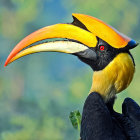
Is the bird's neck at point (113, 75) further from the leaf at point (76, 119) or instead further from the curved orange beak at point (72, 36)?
the leaf at point (76, 119)

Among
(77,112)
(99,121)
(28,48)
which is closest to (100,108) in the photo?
(99,121)

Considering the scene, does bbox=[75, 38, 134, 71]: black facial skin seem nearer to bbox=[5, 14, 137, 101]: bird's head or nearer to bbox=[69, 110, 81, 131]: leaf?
bbox=[5, 14, 137, 101]: bird's head

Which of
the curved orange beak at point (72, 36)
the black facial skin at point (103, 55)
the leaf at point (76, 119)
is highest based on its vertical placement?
the curved orange beak at point (72, 36)

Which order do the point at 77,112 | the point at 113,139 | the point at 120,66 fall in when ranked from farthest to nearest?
the point at 77,112 → the point at 120,66 → the point at 113,139

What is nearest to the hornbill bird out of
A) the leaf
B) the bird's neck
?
the bird's neck

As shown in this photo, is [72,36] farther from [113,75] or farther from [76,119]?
[76,119]

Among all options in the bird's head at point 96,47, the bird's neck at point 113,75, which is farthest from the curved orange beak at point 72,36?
the bird's neck at point 113,75

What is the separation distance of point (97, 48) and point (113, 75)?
207 millimetres

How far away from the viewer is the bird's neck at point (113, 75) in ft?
→ 8.35

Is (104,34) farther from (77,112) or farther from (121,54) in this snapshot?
(77,112)

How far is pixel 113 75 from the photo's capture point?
255 cm

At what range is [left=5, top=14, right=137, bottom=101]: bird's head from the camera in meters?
2.55

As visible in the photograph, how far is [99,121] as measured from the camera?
7.75 feet

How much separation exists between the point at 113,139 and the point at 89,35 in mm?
688
